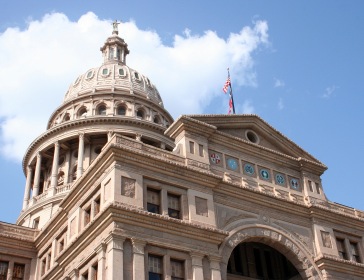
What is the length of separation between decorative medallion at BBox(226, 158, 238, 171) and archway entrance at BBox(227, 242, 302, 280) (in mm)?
6778

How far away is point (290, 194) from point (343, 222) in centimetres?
469

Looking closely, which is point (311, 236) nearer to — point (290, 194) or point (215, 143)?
point (290, 194)

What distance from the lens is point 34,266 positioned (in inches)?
1619

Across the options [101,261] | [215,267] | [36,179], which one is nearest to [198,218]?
[215,267]

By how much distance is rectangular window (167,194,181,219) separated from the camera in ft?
108

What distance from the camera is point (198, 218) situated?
3325 centimetres

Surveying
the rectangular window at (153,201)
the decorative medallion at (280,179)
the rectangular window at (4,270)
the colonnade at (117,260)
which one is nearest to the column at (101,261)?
the colonnade at (117,260)

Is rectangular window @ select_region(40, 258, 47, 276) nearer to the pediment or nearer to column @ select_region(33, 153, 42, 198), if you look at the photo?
the pediment

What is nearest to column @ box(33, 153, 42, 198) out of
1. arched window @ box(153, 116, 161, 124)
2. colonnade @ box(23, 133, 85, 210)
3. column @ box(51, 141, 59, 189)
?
colonnade @ box(23, 133, 85, 210)

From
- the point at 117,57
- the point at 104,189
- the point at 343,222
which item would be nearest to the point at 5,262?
the point at 104,189

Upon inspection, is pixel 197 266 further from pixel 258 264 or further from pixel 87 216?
pixel 258 264

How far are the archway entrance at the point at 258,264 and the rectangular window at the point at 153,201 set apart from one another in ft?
33.2

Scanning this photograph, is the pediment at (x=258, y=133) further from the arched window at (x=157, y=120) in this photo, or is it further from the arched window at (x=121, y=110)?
the arched window at (x=157, y=120)

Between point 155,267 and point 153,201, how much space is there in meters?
4.20
